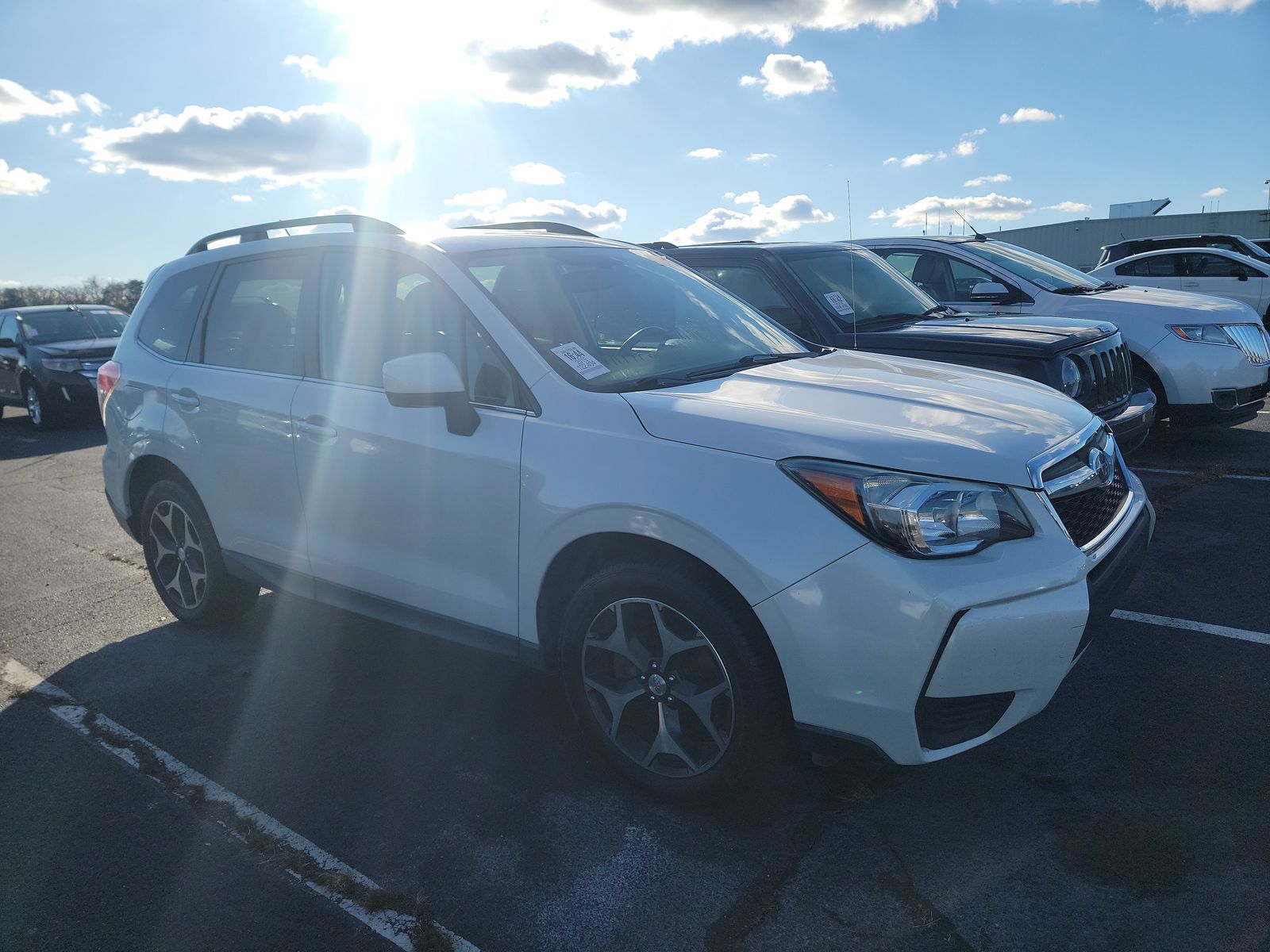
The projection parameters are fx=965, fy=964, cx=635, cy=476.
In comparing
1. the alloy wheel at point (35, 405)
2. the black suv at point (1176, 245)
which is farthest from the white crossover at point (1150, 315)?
the alloy wheel at point (35, 405)

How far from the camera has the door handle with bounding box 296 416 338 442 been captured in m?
3.75

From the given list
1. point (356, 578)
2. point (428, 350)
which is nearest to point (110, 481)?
point (356, 578)

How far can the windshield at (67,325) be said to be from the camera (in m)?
14.4

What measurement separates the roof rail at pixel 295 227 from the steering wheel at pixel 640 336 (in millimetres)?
1021

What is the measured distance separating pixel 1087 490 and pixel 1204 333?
568 cm

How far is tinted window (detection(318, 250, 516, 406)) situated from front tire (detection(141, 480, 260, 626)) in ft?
4.18

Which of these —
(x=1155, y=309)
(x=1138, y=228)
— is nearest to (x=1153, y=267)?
(x=1155, y=309)

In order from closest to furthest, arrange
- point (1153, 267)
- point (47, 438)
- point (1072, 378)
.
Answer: point (1072, 378), point (47, 438), point (1153, 267)

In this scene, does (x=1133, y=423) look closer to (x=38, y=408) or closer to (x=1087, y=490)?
(x=1087, y=490)

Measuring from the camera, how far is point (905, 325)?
6.18 m

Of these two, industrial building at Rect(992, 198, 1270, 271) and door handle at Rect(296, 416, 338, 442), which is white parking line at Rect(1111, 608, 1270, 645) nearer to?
door handle at Rect(296, 416, 338, 442)

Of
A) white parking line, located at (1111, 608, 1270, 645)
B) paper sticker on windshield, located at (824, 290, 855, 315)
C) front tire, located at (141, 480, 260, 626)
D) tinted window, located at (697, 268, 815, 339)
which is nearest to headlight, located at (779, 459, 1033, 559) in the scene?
white parking line, located at (1111, 608, 1270, 645)

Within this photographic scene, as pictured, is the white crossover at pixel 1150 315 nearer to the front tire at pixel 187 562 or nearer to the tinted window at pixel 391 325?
the tinted window at pixel 391 325

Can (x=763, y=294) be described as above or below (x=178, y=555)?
above
